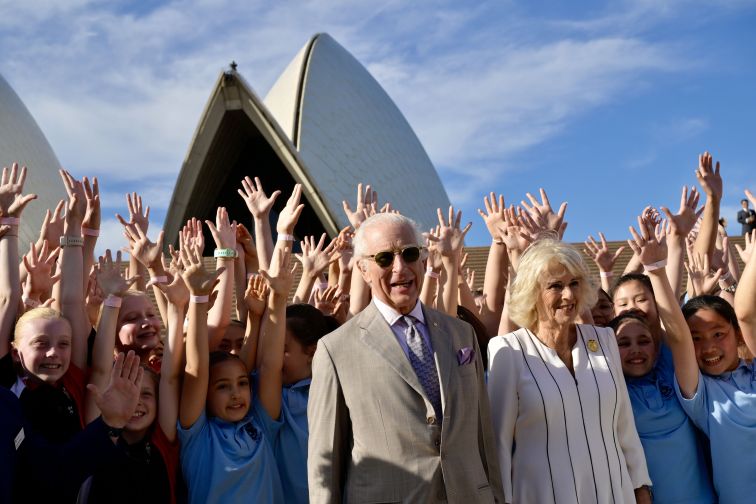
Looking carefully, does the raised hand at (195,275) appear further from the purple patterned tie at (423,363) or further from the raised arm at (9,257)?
the purple patterned tie at (423,363)

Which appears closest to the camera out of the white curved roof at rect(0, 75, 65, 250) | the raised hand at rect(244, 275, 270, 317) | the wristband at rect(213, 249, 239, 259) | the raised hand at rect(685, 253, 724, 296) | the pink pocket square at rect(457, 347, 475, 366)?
the pink pocket square at rect(457, 347, 475, 366)

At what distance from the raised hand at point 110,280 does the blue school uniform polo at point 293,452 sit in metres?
0.72

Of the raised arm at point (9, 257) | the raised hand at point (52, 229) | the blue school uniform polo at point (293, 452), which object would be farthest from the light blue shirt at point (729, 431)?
the raised hand at point (52, 229)

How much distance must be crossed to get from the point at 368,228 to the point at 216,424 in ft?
3.12

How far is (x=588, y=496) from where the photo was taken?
2318mm

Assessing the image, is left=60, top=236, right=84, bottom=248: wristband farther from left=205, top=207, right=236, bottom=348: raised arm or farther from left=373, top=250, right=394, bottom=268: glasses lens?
left=373, top=250, right=394, bottom=268: glasses lens

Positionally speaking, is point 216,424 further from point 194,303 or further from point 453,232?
point 453,232

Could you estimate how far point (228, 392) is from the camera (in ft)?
9.35

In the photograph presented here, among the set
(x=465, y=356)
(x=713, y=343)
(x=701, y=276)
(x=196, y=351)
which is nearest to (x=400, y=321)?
(x=465, y=356)

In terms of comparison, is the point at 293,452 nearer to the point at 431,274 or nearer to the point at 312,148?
the point at 431,274

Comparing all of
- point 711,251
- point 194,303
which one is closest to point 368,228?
point 194,303

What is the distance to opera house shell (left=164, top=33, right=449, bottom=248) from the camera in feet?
56.4

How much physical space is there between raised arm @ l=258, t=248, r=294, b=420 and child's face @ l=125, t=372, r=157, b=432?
1.19 ft

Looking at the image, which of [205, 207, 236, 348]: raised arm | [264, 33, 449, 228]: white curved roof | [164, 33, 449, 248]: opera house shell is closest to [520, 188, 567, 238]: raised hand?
[205, 207, 236, 348]: raised arm
